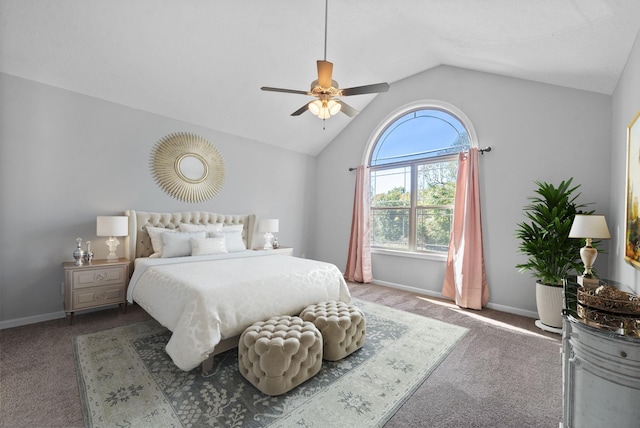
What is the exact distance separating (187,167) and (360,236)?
321 cm

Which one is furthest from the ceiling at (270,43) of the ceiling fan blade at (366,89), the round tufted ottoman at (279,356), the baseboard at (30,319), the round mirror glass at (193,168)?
the round tufted ottoman at (279,356)

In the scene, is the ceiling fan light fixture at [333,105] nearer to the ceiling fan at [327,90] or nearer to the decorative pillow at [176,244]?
the ceiling fan at [327,90]

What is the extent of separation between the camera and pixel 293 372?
1862 mm

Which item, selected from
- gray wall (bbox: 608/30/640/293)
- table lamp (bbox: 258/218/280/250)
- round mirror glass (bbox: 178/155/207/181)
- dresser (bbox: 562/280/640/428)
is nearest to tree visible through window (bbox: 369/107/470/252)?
gray wall (bbox: 608/30/640/293)

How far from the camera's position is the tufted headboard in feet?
11.7

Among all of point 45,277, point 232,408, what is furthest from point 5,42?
point 232,408

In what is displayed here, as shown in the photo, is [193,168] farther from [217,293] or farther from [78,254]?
[217,293]

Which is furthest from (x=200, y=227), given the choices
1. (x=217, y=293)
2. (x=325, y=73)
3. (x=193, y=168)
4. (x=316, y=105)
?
(x=325, y=73)

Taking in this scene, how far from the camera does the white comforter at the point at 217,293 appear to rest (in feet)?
6.49

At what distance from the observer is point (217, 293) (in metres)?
2.13

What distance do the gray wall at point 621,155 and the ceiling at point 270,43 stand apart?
171 millimetres

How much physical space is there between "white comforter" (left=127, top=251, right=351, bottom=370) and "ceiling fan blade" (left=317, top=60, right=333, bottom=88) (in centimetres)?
182

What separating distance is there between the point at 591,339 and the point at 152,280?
3.26 m

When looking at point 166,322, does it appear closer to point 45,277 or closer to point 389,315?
point 45,277
